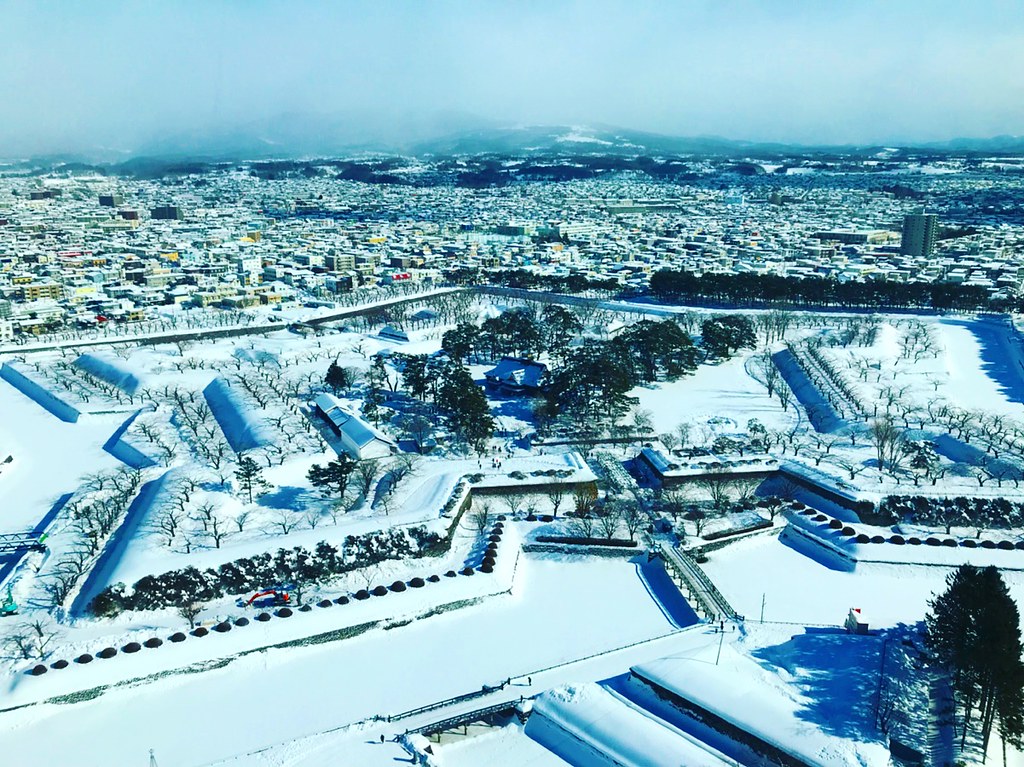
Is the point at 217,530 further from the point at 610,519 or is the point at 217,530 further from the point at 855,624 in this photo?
the point at 855,624

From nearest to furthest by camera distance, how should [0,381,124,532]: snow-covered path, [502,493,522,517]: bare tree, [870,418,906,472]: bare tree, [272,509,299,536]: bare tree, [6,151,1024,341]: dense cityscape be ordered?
1. [272,509,299,536]: bare tree
2. [502,493,522,517]: bare tree
3. [0,381,124,532]: snow-covered path
4. [870,418,906,472]: bare tree
5. [6,151,1024,341]: dense cityscape

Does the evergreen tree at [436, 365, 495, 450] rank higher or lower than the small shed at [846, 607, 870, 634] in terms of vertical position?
higher

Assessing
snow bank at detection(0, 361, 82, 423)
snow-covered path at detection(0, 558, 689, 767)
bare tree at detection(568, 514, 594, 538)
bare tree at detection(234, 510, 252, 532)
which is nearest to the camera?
snow-covered path at detection(0, 558, 689, 767)

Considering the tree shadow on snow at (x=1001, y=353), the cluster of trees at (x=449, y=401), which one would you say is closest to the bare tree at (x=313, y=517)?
the cluster of trees at (x=449, y=401)

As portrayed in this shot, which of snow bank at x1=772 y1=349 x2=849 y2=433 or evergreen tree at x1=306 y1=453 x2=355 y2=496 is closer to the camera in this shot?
evergreen tree at x1=306 y1=453 x2=355 y2=496

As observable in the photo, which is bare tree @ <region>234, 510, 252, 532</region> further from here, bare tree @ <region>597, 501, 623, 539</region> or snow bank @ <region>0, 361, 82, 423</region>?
snow bank @ <region>0, 361, 82, 423</region>

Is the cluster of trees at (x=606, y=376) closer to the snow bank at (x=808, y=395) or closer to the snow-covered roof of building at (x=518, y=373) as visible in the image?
the snow-covered roof of building at (x=518, y=373)

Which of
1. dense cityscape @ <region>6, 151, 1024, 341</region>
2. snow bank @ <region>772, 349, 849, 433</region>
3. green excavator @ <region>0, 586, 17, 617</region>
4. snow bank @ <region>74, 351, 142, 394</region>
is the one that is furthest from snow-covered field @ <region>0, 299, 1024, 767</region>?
dense cityscape @ <region>6, 151, 1024, 341</region>

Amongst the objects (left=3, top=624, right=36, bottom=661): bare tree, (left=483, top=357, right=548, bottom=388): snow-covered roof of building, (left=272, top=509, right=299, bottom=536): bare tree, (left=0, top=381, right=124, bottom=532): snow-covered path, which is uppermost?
(left=483, top=357, right=548, bottom=388): snow-covered roof of building
